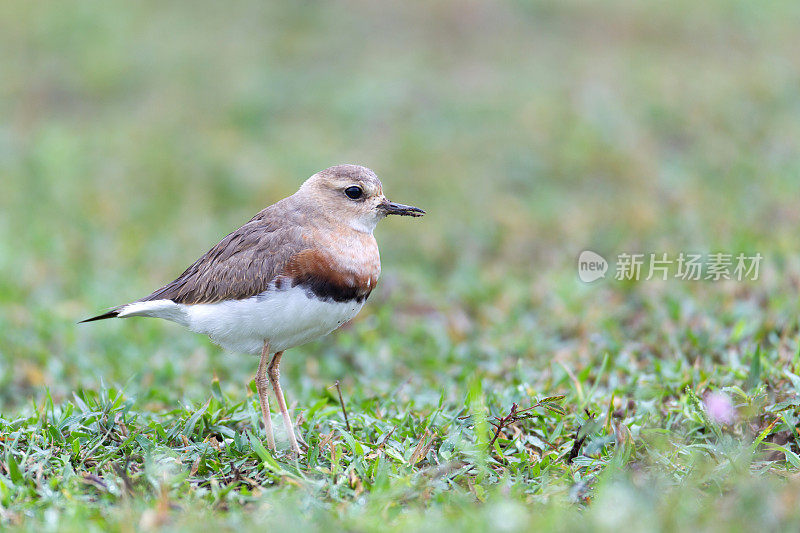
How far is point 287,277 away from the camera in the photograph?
13.6 ft

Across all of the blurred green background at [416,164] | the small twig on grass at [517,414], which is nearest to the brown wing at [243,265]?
the blurred green background at [416,164]

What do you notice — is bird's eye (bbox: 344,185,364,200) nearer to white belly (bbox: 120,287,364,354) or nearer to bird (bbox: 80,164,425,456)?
bird (bbox: 80,164,425,456)

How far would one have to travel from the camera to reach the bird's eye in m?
4.50

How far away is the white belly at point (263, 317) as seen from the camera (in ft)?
13.5

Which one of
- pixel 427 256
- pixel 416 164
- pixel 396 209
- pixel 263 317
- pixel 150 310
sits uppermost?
pixel 396 209

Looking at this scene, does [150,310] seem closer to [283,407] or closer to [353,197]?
[283,407]

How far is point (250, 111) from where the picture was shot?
458 inches

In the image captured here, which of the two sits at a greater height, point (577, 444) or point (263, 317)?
point (263, 317)

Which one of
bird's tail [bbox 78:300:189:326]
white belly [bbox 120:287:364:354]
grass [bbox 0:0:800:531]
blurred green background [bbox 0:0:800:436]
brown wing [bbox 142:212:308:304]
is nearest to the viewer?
grass [bbox 0:0:800:531]

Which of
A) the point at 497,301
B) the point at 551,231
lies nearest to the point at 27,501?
the point at 497,301

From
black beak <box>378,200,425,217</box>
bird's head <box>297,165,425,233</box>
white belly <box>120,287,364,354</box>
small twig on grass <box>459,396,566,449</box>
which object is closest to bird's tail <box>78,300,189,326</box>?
white belly <box>120,287,364,354</box>

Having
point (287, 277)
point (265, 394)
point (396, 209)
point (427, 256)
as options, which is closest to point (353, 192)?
point (396, 209)

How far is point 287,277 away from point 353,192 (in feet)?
2.07

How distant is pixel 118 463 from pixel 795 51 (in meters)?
11.6
